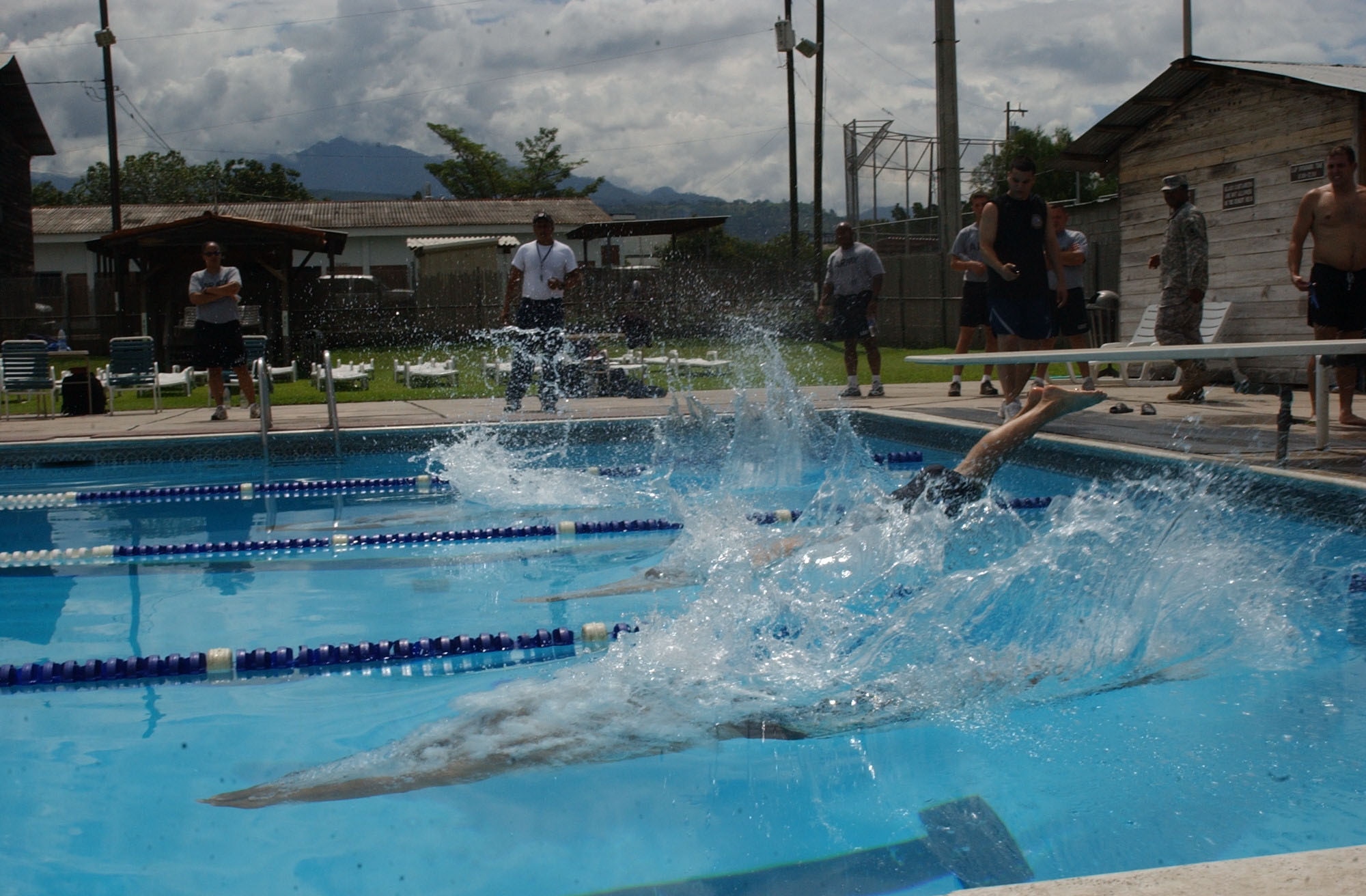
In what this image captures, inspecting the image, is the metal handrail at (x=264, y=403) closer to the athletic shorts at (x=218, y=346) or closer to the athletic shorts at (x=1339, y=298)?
the athletic shorts at (x=218, y=346)

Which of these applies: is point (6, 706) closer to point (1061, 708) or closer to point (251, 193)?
point (1061, 708)

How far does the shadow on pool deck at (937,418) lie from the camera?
6453 mm

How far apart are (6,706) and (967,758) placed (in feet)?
10.3

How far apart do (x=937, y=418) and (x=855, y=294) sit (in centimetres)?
282

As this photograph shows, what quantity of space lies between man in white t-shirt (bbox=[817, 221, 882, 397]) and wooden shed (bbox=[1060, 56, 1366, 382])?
3.44 m

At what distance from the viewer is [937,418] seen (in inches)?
344

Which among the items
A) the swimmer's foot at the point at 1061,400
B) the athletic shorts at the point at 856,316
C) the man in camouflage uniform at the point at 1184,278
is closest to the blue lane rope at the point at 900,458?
the man in camouflage uniform at the point at 1184,278

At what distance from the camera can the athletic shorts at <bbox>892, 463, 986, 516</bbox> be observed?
4.56 metres

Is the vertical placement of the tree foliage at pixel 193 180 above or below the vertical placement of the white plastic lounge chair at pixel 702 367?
above

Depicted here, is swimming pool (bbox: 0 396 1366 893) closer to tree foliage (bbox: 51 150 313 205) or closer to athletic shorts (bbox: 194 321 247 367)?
athletic shorts (bbox: 194 321 247 367)

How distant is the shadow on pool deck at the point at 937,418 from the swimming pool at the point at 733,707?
760mm

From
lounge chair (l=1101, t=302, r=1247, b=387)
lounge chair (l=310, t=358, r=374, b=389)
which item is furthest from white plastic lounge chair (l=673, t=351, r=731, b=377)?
lounge chair (l=1101, t=302, r=1247, b=387)

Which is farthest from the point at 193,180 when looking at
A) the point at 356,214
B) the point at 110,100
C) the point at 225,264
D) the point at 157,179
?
the point at 225,264

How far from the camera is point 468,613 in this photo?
4.91m
